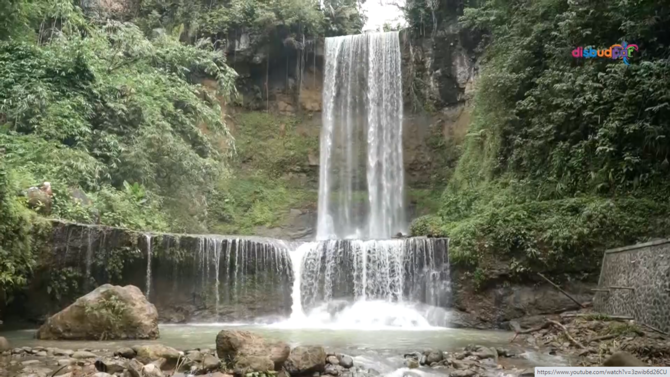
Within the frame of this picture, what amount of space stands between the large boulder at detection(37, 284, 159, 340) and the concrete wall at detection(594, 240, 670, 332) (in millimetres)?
7866

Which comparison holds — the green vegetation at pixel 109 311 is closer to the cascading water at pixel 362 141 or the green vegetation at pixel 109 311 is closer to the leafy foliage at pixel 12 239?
the leafy foliage at pixel 12 239

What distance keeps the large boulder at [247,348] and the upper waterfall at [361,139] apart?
1534cm

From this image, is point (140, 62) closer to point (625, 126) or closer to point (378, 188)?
point (378, 188)

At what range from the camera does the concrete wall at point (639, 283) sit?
801cm

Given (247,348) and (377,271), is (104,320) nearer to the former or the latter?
(247,348)

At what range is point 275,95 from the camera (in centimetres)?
2477

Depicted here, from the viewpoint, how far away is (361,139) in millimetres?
23672

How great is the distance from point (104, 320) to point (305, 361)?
431cm

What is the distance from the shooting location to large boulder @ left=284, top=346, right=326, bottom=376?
6.25m

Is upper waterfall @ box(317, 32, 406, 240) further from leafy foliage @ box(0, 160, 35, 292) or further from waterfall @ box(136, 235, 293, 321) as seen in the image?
leafy foliage @ box(0, 160, 35, 292)

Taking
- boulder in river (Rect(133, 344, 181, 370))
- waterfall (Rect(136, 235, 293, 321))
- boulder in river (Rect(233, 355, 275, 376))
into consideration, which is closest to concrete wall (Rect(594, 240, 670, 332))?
boulder in river (Rect(233, 355, 275, 376))

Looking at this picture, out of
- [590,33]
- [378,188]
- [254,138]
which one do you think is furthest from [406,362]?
[254,138]

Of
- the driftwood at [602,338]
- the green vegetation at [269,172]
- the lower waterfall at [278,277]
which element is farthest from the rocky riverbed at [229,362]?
the green vegetation at [269,172]

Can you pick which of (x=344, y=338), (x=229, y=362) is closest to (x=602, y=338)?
(x=344, y=338)
